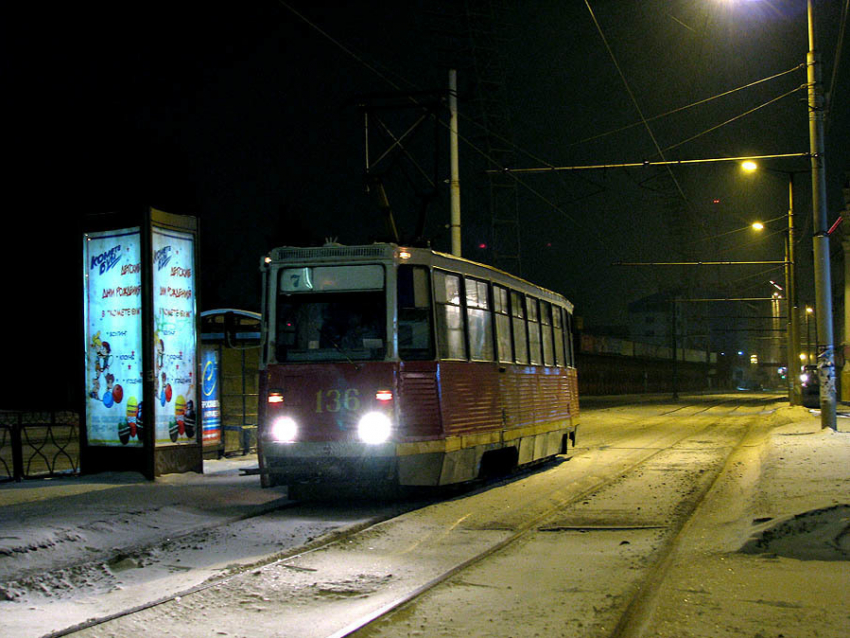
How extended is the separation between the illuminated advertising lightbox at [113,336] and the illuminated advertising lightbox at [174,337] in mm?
284

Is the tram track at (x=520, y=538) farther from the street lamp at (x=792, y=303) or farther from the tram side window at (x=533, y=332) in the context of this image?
the street lamp at (x=792, y=303)

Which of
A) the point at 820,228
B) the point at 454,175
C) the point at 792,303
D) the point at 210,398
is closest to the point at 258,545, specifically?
the point at 210,398

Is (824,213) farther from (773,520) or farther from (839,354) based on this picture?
(839,354)

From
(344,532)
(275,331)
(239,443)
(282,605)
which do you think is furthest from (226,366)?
(282,605)

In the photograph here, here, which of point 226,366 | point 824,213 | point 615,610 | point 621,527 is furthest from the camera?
point 824,213

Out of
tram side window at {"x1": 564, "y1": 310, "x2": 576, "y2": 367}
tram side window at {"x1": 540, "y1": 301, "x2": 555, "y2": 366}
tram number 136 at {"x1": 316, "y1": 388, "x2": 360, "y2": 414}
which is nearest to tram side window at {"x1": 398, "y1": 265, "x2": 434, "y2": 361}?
tram number 136 at {"x1": 316, "y1": 388, "x2": 360, "y2": 414}

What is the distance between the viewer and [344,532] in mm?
9711

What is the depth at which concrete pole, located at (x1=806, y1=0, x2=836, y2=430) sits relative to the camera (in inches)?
816

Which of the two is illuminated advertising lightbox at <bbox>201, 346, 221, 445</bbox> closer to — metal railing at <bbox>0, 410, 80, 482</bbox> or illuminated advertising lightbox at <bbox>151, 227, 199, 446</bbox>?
illuminated advertising lightbox at <bbox>151, 227, 199, 446</bbox>

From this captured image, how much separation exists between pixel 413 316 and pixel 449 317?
2.44 ft

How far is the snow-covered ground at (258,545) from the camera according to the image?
6320 mm

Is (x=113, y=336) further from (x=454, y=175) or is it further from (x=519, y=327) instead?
(x=454, y=175)

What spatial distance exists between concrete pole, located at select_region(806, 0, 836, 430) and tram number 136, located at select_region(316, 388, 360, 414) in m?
13.9

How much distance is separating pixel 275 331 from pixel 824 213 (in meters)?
14.5
